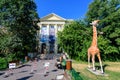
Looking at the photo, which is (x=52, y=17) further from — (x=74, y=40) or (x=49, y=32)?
(x=74, y=40)

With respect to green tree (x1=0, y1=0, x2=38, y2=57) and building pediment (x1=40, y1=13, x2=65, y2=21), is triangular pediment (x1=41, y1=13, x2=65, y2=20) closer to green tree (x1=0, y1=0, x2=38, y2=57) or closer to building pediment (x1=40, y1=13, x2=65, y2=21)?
building pediment (x1=40, y1=13, x2=65, y2=21)

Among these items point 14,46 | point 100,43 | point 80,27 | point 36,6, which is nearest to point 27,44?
point 14,46

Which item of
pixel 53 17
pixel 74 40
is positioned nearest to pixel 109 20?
pixel 74 40

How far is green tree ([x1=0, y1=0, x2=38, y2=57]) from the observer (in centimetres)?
4572

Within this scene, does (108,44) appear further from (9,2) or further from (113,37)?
(9,2)

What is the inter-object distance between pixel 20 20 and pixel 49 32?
36159 millimetres

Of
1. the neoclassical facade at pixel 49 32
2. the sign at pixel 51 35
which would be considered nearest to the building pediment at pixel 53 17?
the neoclassical facade at pixel 49 32

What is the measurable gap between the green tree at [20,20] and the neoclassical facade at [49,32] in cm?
3207

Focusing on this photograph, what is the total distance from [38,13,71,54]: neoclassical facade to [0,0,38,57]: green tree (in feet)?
105

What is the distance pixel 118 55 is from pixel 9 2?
24.4 metres

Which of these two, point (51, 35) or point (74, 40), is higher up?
point (51, 35)

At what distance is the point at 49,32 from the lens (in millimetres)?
83938

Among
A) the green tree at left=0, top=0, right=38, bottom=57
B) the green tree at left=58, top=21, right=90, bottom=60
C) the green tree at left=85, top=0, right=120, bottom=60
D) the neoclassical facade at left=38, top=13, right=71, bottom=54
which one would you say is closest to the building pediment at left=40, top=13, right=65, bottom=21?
the neoclassical facade at left=38, top=13, right=71, bottom=54

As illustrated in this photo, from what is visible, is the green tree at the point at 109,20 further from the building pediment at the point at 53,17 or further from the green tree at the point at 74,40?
the building pediment at the point at 53,17
